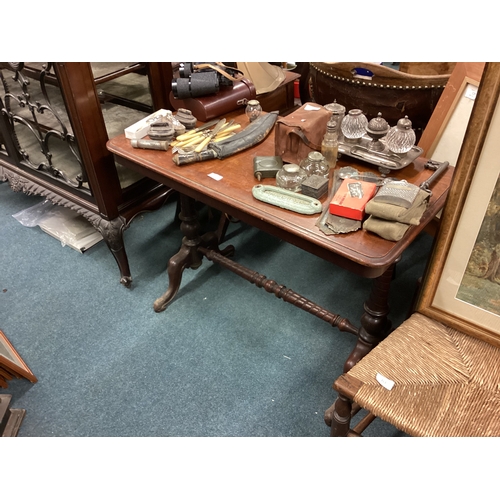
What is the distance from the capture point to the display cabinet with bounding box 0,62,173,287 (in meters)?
2.01

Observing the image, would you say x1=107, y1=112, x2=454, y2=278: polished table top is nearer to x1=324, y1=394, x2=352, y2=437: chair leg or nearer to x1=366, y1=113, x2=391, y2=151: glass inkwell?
x1=366, y1=113, x2=391, y2=151: glass inkwell

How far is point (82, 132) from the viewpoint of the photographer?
2.04 metres

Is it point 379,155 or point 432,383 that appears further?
point 379,155

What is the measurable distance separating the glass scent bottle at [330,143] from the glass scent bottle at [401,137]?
0.19 metres

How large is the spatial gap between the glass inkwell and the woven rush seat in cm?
66

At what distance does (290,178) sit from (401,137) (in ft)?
1.36

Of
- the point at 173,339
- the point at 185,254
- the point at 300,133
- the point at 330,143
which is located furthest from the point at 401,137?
the point at 173,339

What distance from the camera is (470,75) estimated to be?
201 centimetres

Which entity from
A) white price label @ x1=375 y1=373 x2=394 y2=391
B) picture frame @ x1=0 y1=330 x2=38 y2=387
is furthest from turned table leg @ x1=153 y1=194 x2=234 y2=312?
white price label @ x1=375 y1=373 x2=394 y2=391

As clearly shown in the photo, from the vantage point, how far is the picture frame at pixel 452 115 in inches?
79.9

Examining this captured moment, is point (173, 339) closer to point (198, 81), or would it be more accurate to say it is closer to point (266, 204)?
point (266, 204)

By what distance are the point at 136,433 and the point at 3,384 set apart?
683mm

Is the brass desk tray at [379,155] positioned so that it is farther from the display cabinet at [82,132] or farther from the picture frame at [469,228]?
the display cabinet at [82,132]

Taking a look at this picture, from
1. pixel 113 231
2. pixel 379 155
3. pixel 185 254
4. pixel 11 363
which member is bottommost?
pixel 11 363
